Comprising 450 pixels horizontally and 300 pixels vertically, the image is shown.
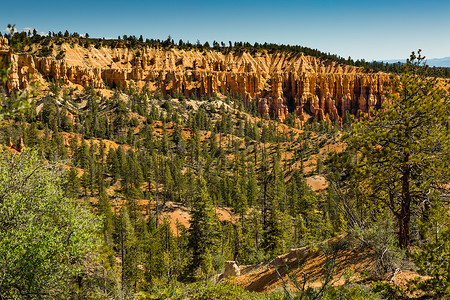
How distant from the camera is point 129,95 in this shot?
140125 millimetres

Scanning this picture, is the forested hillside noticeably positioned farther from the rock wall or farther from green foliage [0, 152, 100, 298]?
the rock wall

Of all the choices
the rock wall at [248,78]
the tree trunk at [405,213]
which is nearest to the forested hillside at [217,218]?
the tree trunk at [405,213]

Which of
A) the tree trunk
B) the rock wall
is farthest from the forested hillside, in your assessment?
the rock wall

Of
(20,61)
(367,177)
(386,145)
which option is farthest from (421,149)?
(20,61)

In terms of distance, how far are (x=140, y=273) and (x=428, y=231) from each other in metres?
32.9

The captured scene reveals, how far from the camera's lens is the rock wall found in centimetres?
15962

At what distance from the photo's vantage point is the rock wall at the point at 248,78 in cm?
15962

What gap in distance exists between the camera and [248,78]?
169 m

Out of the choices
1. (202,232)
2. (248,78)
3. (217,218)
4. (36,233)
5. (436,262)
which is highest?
(248,78)

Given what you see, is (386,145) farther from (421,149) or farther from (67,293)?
(67,293)

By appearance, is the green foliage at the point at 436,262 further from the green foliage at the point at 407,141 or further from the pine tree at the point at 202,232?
the pine tree at the point at 202,232

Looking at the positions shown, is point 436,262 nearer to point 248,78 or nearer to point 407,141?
point 407,141

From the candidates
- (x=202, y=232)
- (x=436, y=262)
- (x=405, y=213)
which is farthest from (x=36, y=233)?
(x=202, y=232)

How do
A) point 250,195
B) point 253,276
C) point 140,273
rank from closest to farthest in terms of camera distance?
point 253,276
point 140,273
point 250,195
